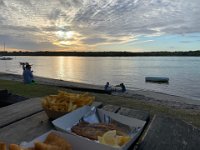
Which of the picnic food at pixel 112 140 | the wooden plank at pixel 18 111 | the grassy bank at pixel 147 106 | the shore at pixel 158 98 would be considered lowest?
the shore at pixel 158 98

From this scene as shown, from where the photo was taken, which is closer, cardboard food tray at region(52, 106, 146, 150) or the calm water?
cardboard food tray at region(52, 106, 146, 150)

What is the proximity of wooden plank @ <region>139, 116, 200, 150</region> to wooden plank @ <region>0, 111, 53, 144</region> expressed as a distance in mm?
813

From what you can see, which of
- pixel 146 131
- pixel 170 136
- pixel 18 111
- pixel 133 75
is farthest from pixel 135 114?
pixel 133 75

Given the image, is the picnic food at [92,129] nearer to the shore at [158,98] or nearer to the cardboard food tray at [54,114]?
the cardboard food tray at [54,114]

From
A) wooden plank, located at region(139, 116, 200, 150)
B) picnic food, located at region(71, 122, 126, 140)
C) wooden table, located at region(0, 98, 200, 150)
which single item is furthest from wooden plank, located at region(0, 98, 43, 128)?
wooden plank, located at region(139, 116, 200, 150)

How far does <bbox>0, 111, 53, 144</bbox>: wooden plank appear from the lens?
75.7 inches

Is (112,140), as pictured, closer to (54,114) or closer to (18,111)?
(54,114)

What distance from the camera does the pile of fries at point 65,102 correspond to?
88.5 inches

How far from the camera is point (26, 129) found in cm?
214

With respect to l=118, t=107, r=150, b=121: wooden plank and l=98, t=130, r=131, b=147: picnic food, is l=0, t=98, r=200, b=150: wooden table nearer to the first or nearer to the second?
l=118, t=107, r=150, b=121: wooden plank

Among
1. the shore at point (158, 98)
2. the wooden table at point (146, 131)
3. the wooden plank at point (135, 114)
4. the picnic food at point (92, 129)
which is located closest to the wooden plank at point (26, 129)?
the wooden table at point (146, 131)

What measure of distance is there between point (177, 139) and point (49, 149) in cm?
104

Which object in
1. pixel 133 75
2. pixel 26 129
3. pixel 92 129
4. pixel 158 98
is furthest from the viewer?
pixel 133 75

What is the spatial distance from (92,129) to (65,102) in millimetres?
562
